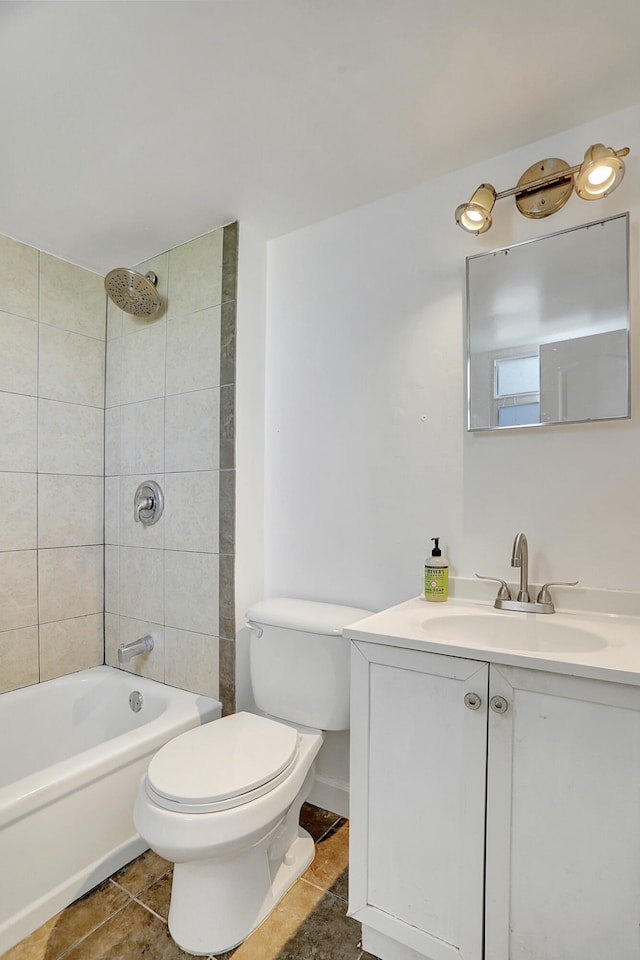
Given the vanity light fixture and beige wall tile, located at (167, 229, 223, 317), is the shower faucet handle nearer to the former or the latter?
beige wall tile, located at (167, 229, 223, 317)

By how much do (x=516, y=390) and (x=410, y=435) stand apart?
375 mm

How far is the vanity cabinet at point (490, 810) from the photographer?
3.10ft

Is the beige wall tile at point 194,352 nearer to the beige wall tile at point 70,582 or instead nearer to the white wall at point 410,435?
the white wall at point 410,435

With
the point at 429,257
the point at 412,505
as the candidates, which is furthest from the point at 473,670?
the point at 429,257

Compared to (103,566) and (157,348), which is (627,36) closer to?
(157,348)

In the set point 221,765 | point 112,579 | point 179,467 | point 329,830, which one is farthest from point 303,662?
point 112,579

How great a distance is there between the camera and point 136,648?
2.12 meters

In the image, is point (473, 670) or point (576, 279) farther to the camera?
point (576, 279)

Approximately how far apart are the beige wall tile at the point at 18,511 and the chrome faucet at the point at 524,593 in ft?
6.21

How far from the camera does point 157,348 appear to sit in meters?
2.25

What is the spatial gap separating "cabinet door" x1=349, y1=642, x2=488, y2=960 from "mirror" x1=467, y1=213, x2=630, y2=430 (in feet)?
2.62

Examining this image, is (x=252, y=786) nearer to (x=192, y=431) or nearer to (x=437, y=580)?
(x=437, y=580)

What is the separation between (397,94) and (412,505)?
1187 millimetres

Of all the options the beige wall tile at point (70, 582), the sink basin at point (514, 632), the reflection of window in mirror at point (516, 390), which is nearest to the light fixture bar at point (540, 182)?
the reflection of window in mirror at point (516, 390)
